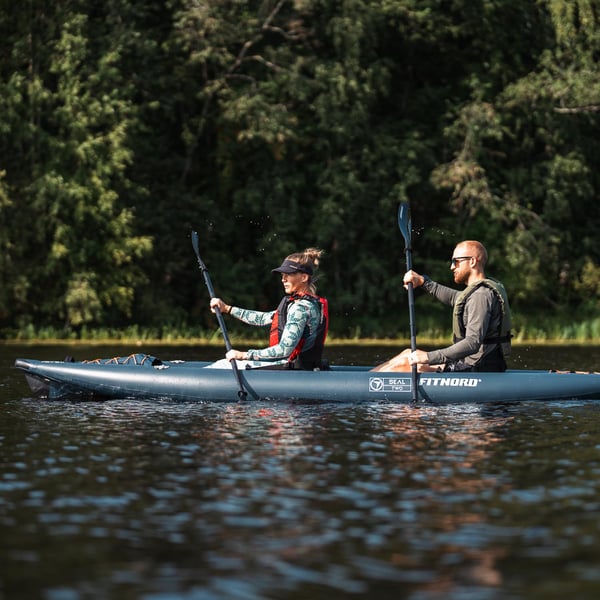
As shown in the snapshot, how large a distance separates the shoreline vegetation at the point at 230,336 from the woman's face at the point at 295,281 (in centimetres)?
1328

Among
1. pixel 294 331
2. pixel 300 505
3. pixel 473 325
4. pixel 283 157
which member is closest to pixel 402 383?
pixel 473 325

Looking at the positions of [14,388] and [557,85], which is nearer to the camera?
[14,388]

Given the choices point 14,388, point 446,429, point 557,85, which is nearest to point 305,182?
point 557,85

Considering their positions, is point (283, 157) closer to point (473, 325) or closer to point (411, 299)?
point (411, 299)

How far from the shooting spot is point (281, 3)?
1201 inches

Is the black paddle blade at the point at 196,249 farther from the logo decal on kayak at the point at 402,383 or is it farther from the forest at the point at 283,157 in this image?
the forest at the point at 283,157

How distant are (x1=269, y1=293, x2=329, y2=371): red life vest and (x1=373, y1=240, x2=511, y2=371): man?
71 centimetres

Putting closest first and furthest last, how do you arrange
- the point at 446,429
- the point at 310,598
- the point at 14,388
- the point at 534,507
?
1. the point at 310,598
2. the point at 534,507
3. the point at 446,429
4. the point at 14,388

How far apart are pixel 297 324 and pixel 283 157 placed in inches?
744

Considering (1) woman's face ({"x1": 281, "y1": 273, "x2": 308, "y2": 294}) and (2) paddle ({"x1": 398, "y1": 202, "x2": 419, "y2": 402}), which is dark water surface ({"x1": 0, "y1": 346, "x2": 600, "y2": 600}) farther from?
(1) woman's face ({"x1": 281, "y1": 273, "x2": 308, "y2": 294})

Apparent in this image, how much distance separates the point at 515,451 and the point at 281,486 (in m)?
2.16

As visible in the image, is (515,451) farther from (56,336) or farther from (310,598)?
(56,336)

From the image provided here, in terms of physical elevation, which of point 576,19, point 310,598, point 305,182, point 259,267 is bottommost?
point 310,598

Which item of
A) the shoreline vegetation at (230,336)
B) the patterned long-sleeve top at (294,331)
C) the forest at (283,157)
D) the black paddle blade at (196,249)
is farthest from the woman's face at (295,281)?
the forest at (283,157)
